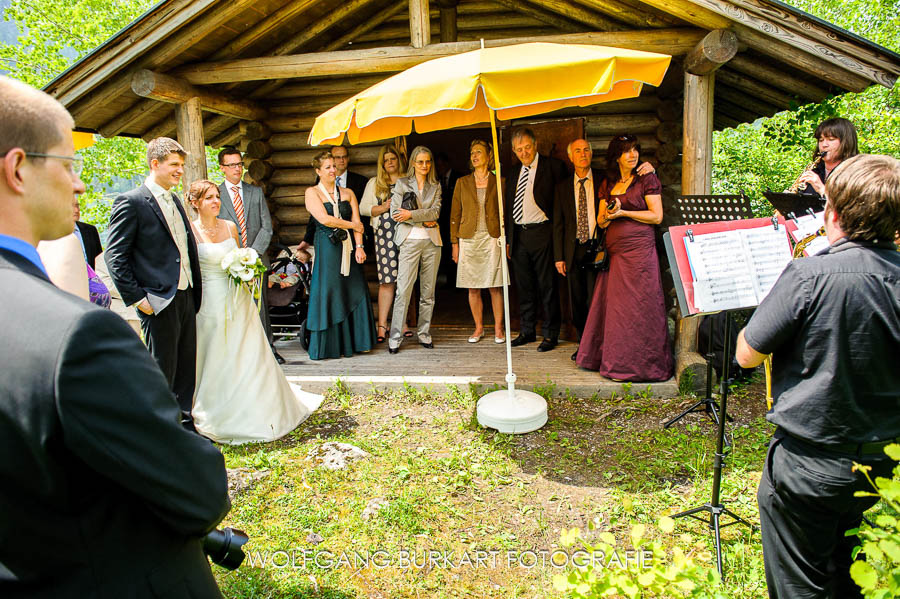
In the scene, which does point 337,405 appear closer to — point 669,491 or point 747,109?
point 669,491

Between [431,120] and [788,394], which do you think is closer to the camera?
[788,394]

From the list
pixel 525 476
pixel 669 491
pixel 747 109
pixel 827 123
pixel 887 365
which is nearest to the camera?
pixel 887 365

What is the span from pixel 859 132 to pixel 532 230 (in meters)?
12.8

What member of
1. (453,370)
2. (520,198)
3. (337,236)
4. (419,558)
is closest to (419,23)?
(520,198)

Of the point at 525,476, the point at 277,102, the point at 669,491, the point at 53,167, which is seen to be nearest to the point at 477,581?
the point at 525,476

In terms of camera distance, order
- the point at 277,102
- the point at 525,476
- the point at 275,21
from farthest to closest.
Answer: the point at 277,102, the point at 275,21, the point at 525,476

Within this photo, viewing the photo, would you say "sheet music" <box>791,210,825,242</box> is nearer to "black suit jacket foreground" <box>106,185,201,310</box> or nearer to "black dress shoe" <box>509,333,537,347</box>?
"black dress shoe" <box>509,333,537,347</box>

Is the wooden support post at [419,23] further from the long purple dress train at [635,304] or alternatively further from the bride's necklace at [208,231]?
the bride's necklace at [208,231]

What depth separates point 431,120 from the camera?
5598mm

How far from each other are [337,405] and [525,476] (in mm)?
2192

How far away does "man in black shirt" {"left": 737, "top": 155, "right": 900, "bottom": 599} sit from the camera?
1.98 m

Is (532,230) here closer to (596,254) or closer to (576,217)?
(576,217)

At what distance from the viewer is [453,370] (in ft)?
19.4

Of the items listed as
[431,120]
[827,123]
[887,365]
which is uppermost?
[431,120]
